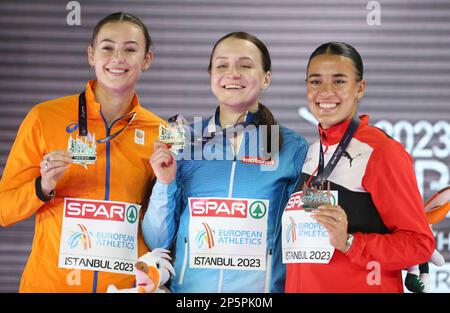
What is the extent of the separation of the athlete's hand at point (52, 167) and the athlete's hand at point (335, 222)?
119cm

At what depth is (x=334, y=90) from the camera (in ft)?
11.3

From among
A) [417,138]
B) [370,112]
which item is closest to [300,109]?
[370,112]

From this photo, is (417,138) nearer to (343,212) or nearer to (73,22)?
(343,212)

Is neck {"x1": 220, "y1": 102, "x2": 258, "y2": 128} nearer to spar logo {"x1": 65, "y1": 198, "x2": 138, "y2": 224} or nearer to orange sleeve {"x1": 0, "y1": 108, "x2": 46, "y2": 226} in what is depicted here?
spar logo {"x1": 65, "y1": 198, "x2": 138, "y2": 224}

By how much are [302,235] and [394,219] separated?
438 mm

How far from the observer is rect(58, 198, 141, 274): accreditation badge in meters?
3.49

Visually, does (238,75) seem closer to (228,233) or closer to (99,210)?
(228,233)

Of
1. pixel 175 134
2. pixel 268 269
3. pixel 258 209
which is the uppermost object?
pixel 175 134

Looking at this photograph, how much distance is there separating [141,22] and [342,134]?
1169 millimetres

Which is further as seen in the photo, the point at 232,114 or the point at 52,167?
the point at 232,114

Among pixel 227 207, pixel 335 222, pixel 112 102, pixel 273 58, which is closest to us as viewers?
pixel 335 222

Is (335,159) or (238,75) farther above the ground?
(238,75)

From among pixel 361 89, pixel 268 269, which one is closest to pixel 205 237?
pixel 268 269
